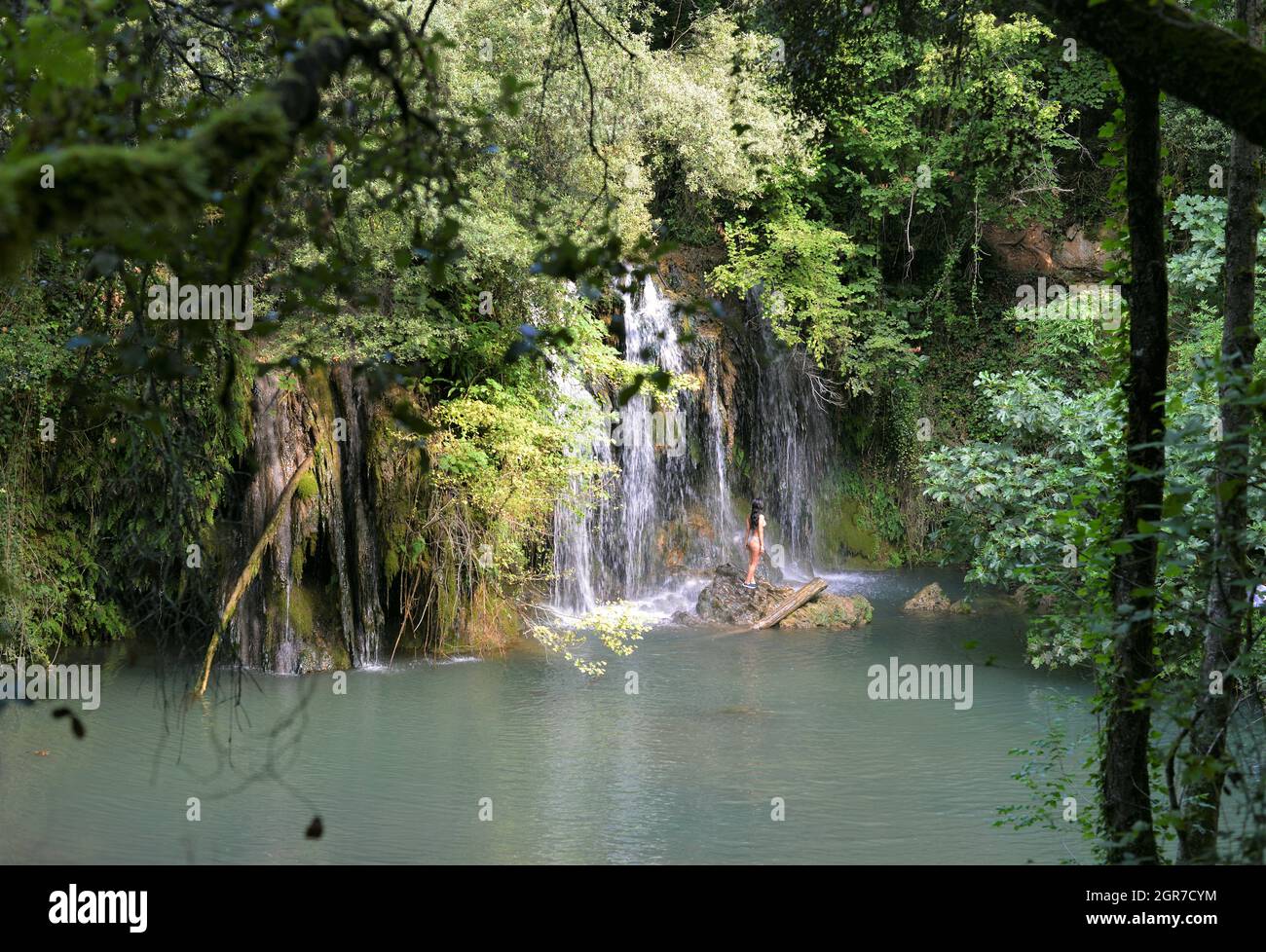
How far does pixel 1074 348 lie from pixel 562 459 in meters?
9.35

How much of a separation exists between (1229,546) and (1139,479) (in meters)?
0.33

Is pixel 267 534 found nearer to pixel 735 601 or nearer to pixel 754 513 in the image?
pixel 735 601

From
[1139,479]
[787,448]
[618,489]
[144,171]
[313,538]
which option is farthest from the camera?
[787,448]

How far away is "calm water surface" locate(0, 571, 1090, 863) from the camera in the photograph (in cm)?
731

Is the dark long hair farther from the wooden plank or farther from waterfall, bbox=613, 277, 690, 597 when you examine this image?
the wooden plank

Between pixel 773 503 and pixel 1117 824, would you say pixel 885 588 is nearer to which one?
pixel 773 503

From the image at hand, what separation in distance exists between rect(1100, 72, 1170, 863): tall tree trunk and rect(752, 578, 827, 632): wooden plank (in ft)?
32.4

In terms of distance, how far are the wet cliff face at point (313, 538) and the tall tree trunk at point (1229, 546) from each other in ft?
28.1

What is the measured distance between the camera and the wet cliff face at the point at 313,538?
11227mm

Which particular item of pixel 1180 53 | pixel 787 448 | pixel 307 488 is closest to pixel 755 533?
pixel 787 448

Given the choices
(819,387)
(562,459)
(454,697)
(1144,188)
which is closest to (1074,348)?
(819,387)

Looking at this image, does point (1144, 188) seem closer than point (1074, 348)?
Yes

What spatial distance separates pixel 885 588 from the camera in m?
16.8

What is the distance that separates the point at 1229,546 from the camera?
3436 millimetres
